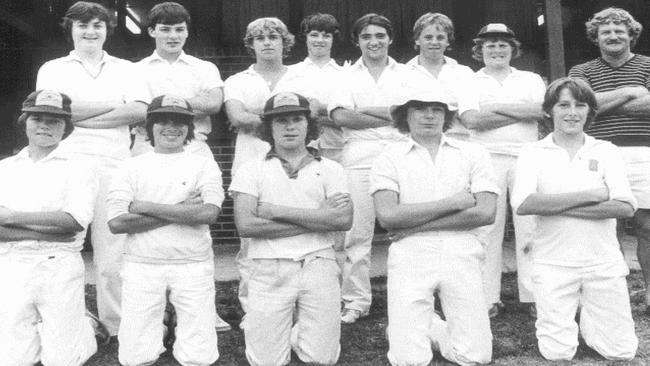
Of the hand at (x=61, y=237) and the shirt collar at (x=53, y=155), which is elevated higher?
the shirt collar at (x=53, y=155)

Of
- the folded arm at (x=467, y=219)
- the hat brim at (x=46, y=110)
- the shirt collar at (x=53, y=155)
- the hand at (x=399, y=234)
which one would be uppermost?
the hat brim at (x=46, y=110)

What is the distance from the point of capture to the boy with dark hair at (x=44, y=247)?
4078 millimetres

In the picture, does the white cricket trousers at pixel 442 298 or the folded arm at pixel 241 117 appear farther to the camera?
the folded arm at pixel 241 117

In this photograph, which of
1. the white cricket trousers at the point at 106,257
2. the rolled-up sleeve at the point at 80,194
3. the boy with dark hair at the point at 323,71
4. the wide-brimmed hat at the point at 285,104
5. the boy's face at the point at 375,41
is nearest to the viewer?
the rolled-up sleeve at the point at 80,194

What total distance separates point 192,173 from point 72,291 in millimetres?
996

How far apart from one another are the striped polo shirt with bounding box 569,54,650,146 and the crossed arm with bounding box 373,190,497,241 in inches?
53.3

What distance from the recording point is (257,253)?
4.23m

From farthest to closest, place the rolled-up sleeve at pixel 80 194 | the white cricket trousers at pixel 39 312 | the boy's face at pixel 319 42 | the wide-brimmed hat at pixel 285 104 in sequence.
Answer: the boy's face at pixel 319 42 < the wide-brimmed hat at pixel 285 104 < the rolled-up sleeve at pixel 80 194 < the white cricket trousers at pixel 39 312

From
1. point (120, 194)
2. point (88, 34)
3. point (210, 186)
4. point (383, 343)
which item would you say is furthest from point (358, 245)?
point (88, 34)

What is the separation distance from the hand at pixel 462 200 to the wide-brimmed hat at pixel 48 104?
2411 millimetres

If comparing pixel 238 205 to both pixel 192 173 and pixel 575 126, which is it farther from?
pixel 575 126

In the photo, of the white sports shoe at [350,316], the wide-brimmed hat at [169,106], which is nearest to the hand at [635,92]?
the white sports shoe at [350,316]

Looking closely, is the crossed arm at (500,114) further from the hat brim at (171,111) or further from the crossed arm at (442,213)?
the hat brim at (171,111)

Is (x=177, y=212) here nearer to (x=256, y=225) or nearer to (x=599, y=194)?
(x=256, y=225)
